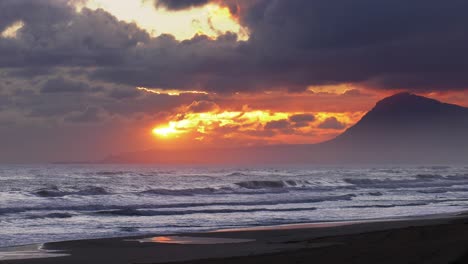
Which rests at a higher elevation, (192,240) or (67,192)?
(67,192)

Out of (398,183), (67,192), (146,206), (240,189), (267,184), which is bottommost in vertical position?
(398,183)

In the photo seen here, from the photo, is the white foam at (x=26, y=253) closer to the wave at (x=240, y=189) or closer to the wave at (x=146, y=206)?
the wave at (x=146, y=206)

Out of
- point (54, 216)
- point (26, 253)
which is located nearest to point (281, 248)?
point (26, 253)

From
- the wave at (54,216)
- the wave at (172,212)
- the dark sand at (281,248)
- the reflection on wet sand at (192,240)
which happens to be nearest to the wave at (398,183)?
the wave at (172,212)

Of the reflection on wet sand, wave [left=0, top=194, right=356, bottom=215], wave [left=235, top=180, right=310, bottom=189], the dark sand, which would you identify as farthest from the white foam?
wave [left=235, top=180, right=310, bottom=189]

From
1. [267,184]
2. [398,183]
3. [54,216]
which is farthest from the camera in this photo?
[398,183]

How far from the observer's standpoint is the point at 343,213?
106 feet

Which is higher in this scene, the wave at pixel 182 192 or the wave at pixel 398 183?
the wave at pixel 182 192

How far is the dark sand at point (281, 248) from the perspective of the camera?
1371cm

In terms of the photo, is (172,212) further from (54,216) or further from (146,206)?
(54,216)

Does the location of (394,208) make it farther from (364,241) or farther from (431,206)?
(364,241)

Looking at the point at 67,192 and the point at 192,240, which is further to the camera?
the point at 67,192

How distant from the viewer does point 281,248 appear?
1777 centimetres

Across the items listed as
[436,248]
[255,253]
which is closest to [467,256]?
[436,248]
